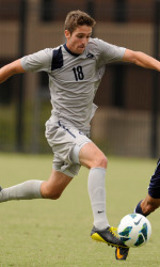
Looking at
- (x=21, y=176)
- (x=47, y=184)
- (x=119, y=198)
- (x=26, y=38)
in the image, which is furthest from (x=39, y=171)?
(x=47, y=184)

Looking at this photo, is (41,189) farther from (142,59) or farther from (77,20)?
→ (77,20)

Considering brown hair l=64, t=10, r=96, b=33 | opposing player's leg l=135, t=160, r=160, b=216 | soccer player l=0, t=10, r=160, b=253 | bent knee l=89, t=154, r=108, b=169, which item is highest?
brown hair l=64, t=10, r=96, b=33

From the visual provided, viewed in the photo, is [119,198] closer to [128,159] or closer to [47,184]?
[47,184]

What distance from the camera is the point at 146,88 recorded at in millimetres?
23406

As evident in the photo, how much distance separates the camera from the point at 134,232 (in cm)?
600

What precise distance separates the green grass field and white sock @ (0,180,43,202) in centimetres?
39

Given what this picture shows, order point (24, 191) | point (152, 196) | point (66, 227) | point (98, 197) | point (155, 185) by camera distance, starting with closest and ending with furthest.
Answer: point (98, 197) < point (155, 185) < point (152, 196) < point (24, 191) < point (66, 227)

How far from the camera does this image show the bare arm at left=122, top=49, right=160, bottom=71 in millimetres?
6730

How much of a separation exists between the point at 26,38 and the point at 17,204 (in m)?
11.1

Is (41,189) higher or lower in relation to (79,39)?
lower

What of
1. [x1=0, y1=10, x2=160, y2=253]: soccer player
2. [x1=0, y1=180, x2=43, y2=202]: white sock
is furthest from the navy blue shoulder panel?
[x1=0, y1=180, x2=43, y2=202]: white sock

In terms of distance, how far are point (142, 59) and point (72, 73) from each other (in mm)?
644

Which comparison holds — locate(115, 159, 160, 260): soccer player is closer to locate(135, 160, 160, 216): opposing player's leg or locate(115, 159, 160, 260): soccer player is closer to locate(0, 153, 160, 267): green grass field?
locate(135, 160, 160, 216): opposing player's leg

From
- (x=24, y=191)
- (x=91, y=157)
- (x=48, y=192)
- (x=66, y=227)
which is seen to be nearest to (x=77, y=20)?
(x=91, y=157)
